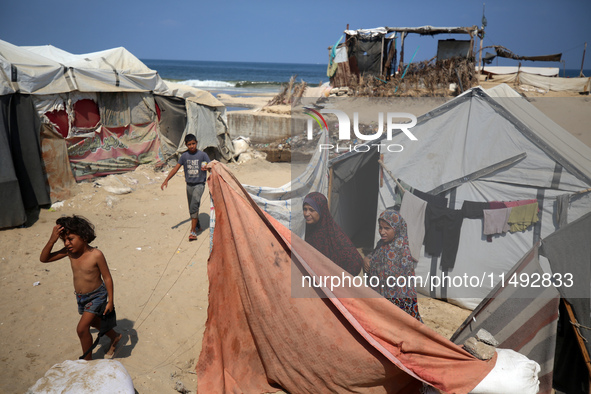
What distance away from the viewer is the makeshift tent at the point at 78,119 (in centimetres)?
664

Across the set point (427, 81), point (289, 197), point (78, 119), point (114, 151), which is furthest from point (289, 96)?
point (289, 197)

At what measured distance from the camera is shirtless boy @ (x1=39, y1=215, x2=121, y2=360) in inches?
121

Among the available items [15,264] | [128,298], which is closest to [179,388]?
[128,298]

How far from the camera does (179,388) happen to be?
311 cm

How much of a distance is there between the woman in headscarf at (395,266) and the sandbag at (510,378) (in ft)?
2.88

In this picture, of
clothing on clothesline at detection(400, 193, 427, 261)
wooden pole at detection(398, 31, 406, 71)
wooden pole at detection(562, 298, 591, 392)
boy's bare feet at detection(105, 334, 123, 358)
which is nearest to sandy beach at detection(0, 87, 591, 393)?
boy's bare feet at detection(105, 334, 123, 358)

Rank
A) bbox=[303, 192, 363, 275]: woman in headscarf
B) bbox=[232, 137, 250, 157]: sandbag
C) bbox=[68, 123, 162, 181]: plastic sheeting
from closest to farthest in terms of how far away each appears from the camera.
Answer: bbox=[303, 192, 363, 275]: woman in headscarf < bbox=[68, 123, 162, 181]: plastic sheeting < bbox=[232, 137, 250, 157]: sandbag

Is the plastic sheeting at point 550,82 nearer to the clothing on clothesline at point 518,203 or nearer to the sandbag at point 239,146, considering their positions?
the sandbag at point 239,146

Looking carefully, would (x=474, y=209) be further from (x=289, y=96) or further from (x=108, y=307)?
(x=289, y=96)

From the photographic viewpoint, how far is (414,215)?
4.60m

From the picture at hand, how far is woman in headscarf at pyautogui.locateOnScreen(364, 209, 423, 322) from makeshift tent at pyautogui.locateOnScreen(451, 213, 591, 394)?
1.71 feet

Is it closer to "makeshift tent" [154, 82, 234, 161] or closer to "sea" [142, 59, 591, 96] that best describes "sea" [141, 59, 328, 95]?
"sea" [142, 59, 591, 96]

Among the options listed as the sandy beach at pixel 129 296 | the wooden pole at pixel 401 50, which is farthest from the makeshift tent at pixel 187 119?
the wooden pole at pixel 401 50

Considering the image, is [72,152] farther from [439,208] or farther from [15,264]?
[439,208]
